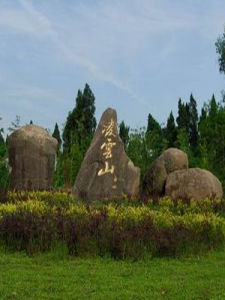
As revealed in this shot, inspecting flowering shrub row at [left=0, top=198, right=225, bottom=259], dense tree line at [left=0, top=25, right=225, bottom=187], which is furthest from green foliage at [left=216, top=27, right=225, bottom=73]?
flowering shrub row at [left=0, top=198, right=225, bottom=259]

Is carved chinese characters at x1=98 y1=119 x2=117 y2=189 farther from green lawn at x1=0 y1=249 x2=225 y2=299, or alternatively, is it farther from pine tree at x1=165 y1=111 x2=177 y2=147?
pine tree at x1=165 y1=111 x2=177 y2=147

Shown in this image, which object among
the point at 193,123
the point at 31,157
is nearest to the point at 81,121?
the point at 193,123

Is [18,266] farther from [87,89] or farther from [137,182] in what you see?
[87,89]

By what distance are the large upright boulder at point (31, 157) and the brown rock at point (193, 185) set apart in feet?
12.4

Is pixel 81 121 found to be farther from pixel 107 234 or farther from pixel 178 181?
pixel 107 234

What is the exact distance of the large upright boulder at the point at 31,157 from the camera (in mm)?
15922

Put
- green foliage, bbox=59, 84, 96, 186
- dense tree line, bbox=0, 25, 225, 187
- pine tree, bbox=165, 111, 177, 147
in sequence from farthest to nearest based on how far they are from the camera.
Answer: pine tree, bbox=165, 111, 177, 147
green foliage, bbox=59, 84, 96, 186
dense tree line, bbox=0, 25, 225, 187

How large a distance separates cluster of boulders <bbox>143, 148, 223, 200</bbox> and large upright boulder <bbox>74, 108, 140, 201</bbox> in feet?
4.32

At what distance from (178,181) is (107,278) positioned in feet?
33.2

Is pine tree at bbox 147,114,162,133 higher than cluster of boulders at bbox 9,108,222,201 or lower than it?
higher

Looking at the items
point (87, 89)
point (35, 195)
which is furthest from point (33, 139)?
point (87, 89)

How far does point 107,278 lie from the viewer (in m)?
6.30

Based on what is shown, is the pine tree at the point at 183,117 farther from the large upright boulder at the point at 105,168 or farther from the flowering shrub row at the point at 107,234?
the flowering shrub row at the point at 107,234

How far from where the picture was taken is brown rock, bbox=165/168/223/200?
1566cm
